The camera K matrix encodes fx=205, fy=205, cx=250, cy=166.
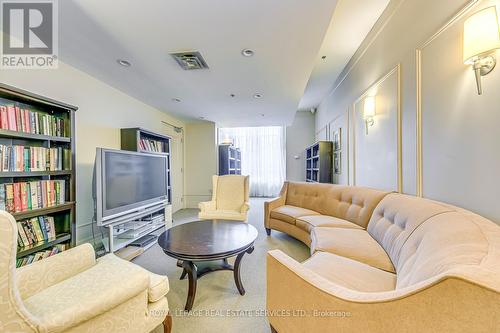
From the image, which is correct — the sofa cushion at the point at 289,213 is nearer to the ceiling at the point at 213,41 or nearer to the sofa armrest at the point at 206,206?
the sofa armrest at the point at 206,206

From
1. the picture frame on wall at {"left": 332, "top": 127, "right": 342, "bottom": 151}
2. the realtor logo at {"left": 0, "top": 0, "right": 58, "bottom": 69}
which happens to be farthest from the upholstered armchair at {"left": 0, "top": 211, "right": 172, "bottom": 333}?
the picture frame on wall at {"left": 332, "top": 127, "right": 342, "bottom": 151}

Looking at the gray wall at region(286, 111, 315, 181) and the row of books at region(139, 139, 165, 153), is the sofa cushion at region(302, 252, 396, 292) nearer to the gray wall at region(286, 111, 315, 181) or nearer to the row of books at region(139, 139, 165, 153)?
the row of books at region(139, 139, 165, 153)

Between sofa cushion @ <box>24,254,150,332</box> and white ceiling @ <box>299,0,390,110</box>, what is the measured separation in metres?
2.79

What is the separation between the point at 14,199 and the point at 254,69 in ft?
8.68

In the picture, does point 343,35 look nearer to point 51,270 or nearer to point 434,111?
point 434,111

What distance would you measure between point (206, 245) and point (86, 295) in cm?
87

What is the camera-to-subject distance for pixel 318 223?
2.41 m

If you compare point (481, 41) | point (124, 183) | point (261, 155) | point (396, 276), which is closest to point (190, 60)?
point (124, 183)

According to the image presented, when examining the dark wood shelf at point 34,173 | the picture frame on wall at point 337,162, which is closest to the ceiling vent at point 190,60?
the dark wood shelf at point 34,173

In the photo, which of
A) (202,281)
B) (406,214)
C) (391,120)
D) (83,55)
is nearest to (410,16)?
(391,120)

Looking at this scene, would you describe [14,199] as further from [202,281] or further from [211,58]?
[211,58]

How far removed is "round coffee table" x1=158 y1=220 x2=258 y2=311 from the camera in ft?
5.25

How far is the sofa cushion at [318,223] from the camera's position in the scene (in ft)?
7.47

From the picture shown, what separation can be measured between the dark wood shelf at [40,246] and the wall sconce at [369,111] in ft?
11.7
